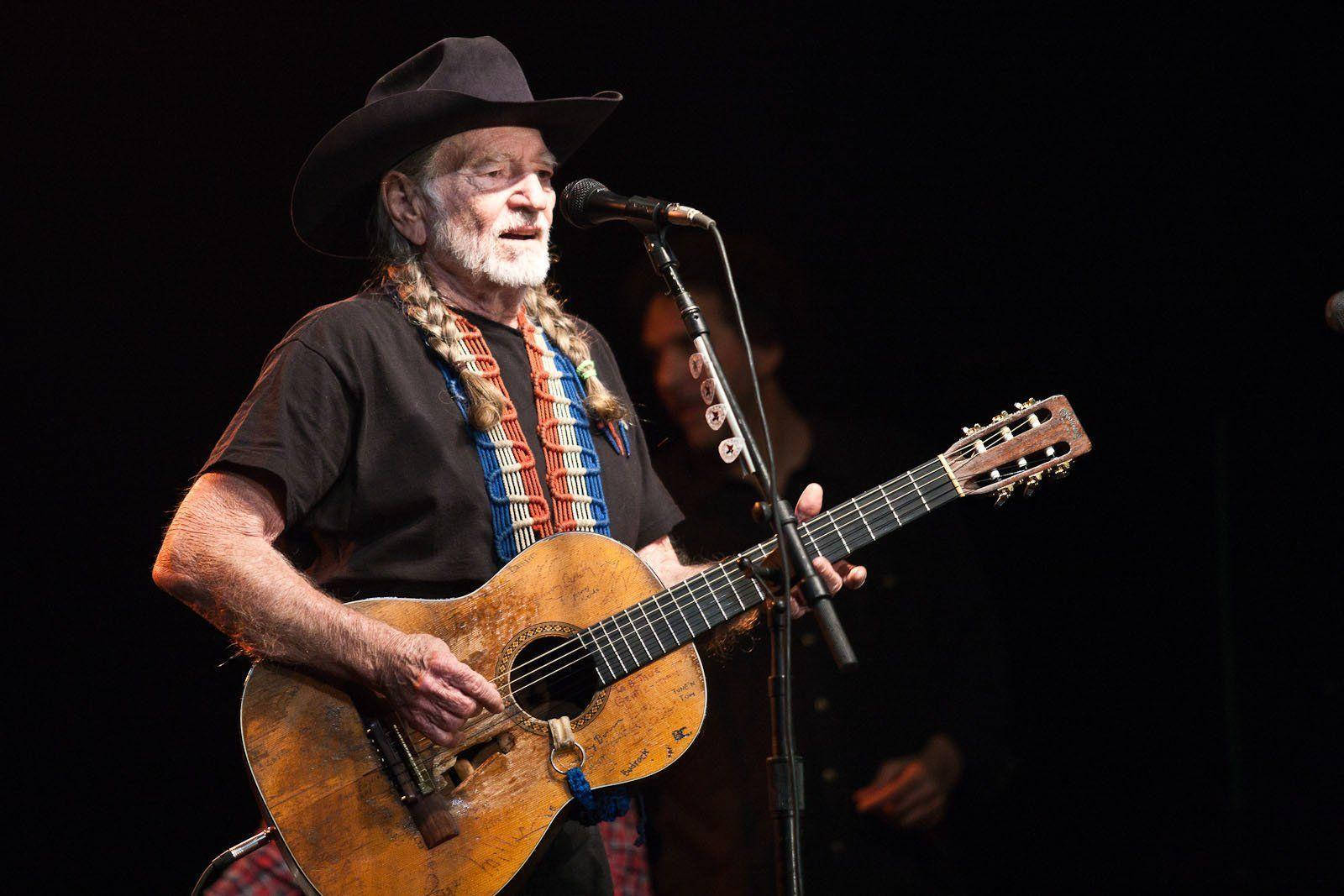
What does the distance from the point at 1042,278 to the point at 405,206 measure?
2547 millimetres

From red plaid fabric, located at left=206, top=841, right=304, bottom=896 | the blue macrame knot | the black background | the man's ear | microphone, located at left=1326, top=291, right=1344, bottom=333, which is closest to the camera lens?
microphone, located at left=1326, top=291, right=1344, bottom=333

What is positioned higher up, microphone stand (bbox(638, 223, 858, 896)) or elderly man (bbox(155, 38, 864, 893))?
elderly man (bbox(155, 38, 864, 893))

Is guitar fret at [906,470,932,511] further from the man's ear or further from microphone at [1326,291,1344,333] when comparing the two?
the man's ear

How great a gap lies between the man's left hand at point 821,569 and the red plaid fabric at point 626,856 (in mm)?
753

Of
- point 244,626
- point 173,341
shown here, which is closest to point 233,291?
point 173,341

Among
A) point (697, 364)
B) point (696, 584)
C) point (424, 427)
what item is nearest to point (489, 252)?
point (424, 427)

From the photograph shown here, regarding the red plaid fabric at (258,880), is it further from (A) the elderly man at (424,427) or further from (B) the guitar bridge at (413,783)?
(B) the guitar bridge at (413,783)

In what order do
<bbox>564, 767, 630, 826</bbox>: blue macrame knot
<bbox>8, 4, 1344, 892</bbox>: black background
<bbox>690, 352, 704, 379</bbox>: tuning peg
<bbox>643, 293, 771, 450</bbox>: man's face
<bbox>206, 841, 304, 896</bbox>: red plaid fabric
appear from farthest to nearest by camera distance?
1. <bbox>643, 293, 771, 450</bbox>: man's face
2. <bbox>8, 4, 1344, 892</bbox>: black background
3. <bbox>206, 841, 304, 896</bbox>: red plaid fabric
4. <bbox>564, 767, 630, 826</bbox>: blue macrame knot
5. <bbox>690, 352, 704, 379</bbox>: tuning peg

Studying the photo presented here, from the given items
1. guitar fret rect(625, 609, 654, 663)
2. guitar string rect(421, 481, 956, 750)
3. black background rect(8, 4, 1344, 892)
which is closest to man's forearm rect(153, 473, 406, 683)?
guitar string rect(421, 481, 956, 750)

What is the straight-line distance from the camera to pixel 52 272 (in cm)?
329

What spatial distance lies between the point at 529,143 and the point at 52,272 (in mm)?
1622

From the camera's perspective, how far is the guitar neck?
2.30 m

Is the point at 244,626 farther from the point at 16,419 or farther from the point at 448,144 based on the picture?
the point at 16,419

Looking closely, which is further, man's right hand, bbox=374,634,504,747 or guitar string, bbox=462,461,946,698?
guitar string, bbox=462,461,946,698
